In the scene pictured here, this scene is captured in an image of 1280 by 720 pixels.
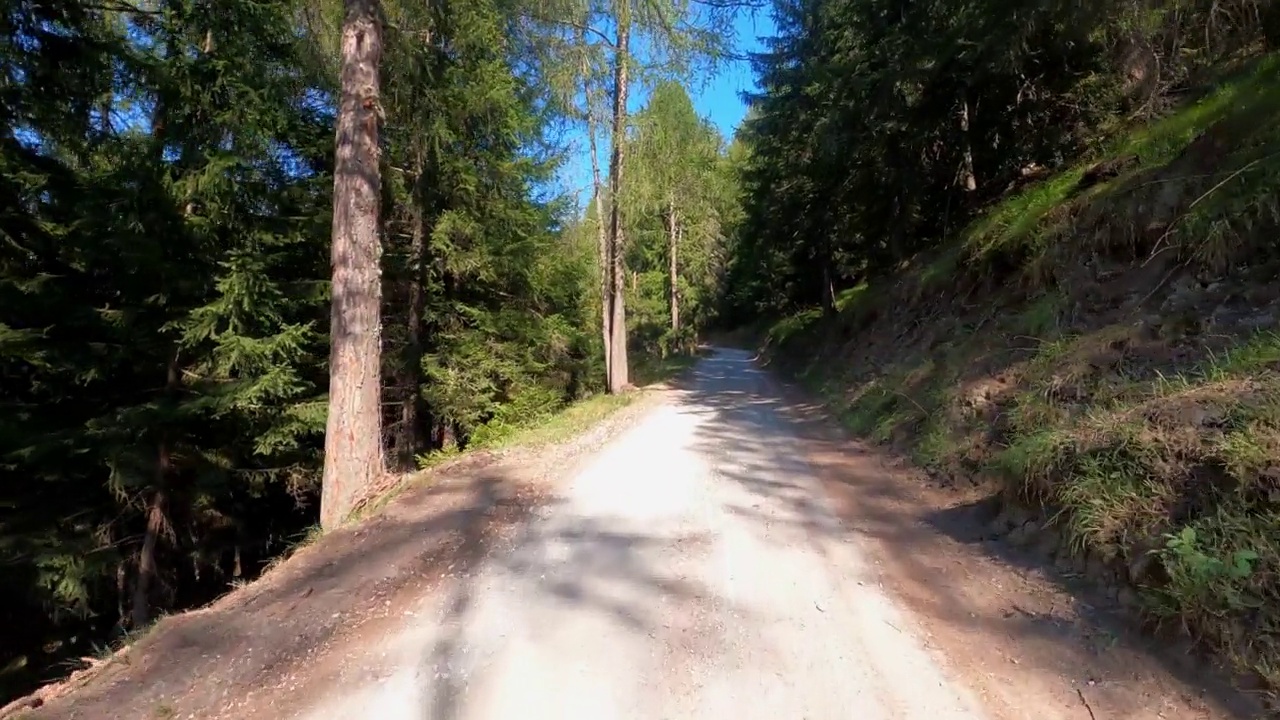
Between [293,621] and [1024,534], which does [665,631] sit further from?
[1024,534]

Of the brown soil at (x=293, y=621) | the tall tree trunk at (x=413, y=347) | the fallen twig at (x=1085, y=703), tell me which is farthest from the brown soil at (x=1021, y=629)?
the tall tree trunk at (x=413, y=347)

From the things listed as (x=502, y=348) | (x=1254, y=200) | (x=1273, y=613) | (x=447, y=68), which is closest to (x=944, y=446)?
(x=1254, y=200)

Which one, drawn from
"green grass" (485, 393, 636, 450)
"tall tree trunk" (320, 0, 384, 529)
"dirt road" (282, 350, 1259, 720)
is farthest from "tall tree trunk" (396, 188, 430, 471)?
"dirt road" (282, 350, 1259, 720)

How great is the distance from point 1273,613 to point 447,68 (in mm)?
13899

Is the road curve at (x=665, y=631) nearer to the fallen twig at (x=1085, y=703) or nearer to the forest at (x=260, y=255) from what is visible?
the fallen twig at (x=1085, y=703)

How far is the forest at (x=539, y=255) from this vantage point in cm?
505

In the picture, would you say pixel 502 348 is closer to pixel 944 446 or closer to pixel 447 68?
pixel 447 68

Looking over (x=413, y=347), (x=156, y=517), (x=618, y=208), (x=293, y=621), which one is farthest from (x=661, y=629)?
(x=618, y=208)

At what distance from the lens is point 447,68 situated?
1280cm

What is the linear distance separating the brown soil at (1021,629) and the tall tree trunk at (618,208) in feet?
31.8

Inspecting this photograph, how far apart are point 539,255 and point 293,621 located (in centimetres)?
1102

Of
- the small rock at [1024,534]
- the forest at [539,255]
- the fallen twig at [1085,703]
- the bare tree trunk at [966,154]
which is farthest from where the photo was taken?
the bare tree trunk at [966,154]

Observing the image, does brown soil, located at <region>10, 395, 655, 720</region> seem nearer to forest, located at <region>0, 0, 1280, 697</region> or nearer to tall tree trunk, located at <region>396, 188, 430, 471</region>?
forest, located at <region>0, 0, 1280, 697</region>

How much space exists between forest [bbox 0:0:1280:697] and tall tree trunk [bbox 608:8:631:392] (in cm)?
9
